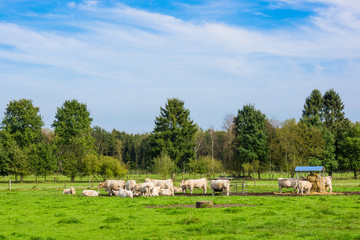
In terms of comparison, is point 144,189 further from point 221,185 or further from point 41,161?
point 41,161

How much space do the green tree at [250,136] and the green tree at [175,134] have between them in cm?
1009

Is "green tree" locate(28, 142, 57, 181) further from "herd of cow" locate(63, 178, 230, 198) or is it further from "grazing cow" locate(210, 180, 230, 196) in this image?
"grazing cow" locate(210, 180, 230, 196)

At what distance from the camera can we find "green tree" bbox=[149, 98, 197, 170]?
83125 millimetres

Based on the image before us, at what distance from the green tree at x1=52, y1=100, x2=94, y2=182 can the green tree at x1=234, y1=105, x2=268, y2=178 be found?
104 ft

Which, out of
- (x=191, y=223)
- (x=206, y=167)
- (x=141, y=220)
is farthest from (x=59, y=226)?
(x=206, y=167)

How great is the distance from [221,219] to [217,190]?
58.2 feet

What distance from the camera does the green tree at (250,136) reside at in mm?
83500

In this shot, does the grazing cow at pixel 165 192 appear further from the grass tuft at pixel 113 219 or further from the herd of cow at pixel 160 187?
the grass tuft at pixel 113 219

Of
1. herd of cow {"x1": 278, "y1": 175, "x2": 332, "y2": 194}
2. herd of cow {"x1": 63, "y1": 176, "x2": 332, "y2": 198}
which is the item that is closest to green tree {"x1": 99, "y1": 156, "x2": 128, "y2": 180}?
herd of cow {"x1": 63, "y1": 176, "x2": 332, "y2": 198}

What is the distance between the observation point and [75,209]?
968 inches

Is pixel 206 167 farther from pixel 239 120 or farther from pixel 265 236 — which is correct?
pixel 265 236

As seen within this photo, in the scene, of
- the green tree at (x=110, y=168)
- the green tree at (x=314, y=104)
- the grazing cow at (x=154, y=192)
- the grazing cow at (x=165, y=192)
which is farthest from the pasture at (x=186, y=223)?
the green tree at (x=314, y=104)

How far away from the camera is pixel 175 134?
84.4 meters

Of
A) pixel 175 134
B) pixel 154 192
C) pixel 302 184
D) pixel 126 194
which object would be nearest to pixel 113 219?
pixel 126 194
